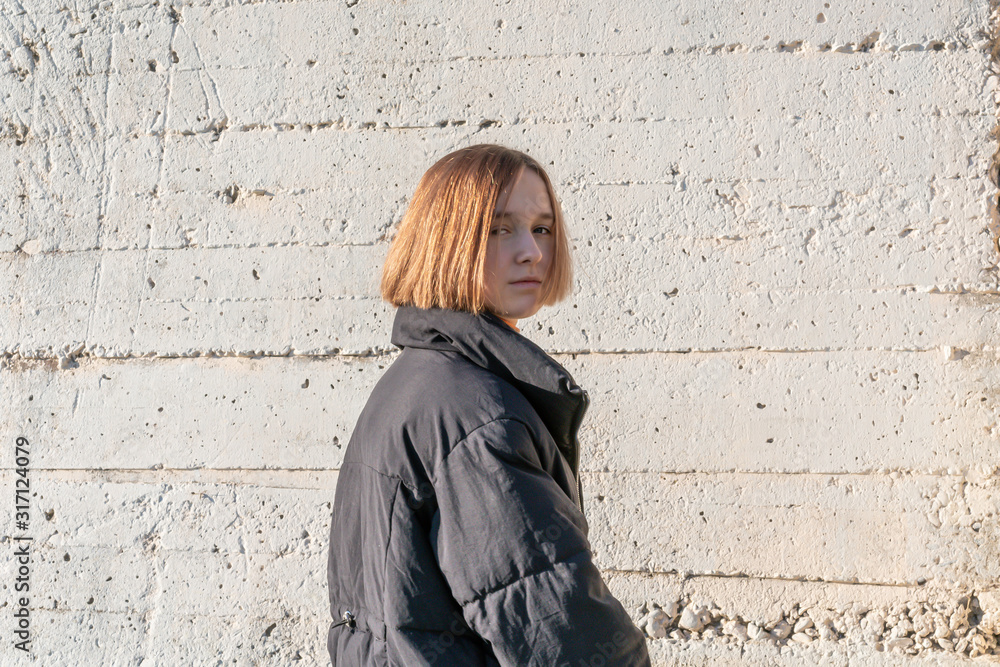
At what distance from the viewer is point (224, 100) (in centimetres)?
257

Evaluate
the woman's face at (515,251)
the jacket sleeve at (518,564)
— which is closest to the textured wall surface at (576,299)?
the woman's face at (515,251)

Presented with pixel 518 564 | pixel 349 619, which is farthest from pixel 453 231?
pixel 349 619

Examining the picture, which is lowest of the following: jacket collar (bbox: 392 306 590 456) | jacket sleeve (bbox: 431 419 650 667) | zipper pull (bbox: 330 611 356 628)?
zipper pull (bbox: 330 611 356 628)

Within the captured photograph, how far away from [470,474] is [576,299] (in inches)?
57.3

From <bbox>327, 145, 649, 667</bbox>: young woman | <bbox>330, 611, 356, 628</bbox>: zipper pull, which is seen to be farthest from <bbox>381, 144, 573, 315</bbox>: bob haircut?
<bbox>330, 611, 356, 628</bbox>: zipper pull

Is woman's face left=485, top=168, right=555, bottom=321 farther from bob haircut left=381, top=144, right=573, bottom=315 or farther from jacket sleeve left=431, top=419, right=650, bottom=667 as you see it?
jacket sleeve left=431, top=419, right=650, bottom=667

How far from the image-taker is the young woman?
3.26ft

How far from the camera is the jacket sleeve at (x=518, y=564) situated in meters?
0.99

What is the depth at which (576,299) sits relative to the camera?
2402 millimetres

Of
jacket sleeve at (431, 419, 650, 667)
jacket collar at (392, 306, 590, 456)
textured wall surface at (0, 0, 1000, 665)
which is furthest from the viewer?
textured wall surface at (0, 0, 1000, 665)

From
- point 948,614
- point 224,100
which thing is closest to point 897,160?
point 948,614

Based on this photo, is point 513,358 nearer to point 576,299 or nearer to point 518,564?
point 518,564

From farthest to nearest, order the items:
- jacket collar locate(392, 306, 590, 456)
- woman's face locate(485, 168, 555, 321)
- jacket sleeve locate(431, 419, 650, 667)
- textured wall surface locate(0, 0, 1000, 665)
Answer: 1. textured wall surface locate(0, 0, 1000, 665)
2. woman's face locate(485, 168, 555, 321)
3. jacket collar locate(392, 306, 590, 456)
4. jacket sleeve locate(431, 419, 650, 667)

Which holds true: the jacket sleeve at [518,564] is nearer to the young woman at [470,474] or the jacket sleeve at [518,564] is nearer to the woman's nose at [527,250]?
the young woman at [470,474]
